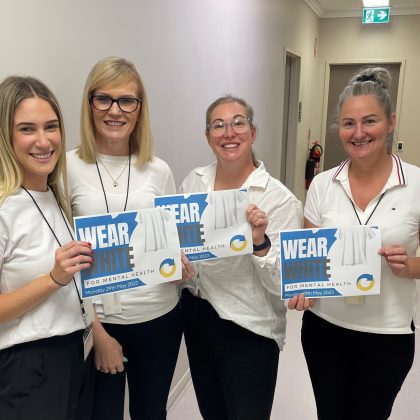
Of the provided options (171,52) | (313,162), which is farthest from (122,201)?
(313,162)

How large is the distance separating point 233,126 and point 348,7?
5344mm

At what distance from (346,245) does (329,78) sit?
552 cm

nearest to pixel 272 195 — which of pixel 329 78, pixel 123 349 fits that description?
pixel 123 349

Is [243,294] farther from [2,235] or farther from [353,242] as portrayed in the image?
[2,235]

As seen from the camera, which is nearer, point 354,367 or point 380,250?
→ point 380,250

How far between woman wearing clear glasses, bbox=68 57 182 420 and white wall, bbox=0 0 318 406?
235 millimetres

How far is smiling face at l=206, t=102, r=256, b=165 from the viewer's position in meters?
1.45

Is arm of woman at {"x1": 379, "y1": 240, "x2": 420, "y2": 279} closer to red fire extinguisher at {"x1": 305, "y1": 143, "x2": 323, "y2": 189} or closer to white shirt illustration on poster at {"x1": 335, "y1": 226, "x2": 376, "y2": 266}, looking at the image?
white shirt illustration on poster at {"x1": 335, "y1": 226, "x2": 376, "y2": 266}

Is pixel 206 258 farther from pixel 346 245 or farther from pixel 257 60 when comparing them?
pixel 257 60

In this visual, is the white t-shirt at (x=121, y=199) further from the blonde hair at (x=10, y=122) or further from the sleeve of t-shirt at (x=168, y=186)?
the blonde hair at (x=10, y=122)

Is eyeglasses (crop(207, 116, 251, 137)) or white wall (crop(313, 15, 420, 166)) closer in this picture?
eyeglasses (crop(207, 116, 251, 137))

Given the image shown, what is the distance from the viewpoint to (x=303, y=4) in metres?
5.09

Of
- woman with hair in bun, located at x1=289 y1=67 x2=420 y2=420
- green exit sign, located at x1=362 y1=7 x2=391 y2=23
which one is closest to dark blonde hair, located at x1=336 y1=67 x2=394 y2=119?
woman with hair in bun, located at x1=289 y1=67 x2=420 y2=420

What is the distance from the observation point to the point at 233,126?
1451 mm
